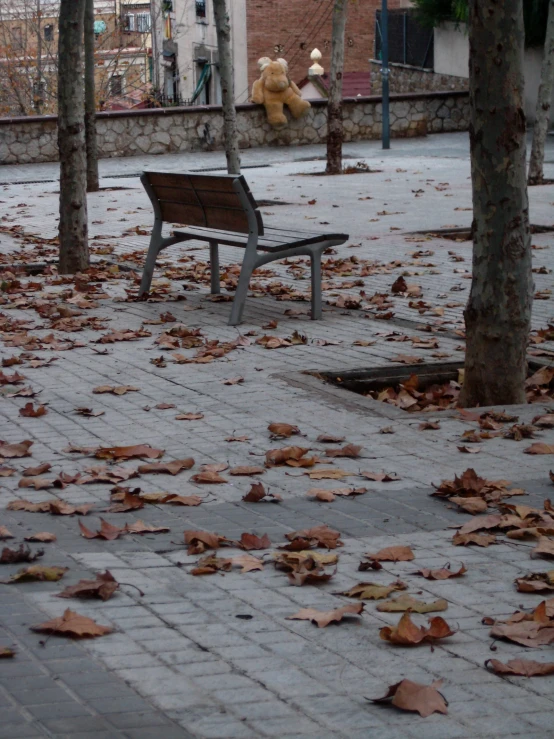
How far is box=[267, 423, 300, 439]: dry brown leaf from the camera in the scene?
219 inches

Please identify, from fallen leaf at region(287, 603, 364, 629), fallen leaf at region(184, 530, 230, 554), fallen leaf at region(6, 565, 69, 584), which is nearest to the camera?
fallen leaf at region(287, 603, 364, 629)

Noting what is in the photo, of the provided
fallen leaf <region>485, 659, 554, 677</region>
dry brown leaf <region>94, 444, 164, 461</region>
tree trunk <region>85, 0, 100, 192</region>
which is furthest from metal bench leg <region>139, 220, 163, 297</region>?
tree trunk <region>85, 0, 100, 192</region>

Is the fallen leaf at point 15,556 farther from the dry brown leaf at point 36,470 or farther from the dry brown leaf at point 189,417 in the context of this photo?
the dry brown leaf at point 189,417

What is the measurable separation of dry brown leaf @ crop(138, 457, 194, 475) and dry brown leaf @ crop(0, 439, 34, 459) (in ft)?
1.89

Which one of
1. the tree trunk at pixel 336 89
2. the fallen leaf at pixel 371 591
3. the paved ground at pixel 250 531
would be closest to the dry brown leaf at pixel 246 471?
the paved ground at pixel 250 531

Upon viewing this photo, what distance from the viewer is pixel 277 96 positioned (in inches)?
1196

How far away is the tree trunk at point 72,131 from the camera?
10.8 m

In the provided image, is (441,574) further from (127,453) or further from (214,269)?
(214,269)

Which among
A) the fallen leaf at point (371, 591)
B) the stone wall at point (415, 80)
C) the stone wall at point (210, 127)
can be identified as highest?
the stone wall at point (415, 80)

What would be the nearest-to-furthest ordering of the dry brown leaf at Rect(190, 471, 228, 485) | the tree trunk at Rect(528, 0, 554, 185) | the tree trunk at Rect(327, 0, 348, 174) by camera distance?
the dry brown leaf at Rect(190, 471, 228, 485) → the tree trunk at Rect(528, 0, 554, 185) → the tree trunk at Rect(327, 0, 348, 174)

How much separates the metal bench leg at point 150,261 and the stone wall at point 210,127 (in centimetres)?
1879

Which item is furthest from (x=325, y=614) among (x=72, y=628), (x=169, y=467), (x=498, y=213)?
(x=498, y=213)

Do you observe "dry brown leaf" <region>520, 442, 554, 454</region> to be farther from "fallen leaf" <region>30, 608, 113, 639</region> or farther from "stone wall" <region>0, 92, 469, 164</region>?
"stone wall" <region>0, 92, 469, 164</region>

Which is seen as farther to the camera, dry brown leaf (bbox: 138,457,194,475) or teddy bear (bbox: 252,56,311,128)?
teddy bear (bbox: 252,56,311,128)
